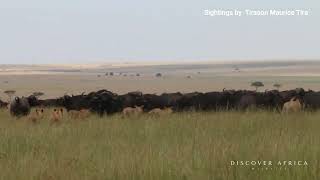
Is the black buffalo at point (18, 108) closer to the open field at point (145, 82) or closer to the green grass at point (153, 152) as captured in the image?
the green grass at point (153, 152)

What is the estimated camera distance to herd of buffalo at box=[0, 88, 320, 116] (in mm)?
18953

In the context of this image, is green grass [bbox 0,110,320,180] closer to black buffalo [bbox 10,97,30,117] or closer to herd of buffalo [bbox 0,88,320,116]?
black buffalo [bbox 10,97,30,117]

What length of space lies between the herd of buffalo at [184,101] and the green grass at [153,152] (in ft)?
21.6

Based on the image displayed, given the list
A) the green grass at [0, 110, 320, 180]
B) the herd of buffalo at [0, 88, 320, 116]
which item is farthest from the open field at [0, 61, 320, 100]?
the green grass at [0, 110, 320, 180]

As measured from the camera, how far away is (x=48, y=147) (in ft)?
30.5

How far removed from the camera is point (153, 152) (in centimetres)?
797

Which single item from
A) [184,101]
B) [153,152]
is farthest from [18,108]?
[153,152]

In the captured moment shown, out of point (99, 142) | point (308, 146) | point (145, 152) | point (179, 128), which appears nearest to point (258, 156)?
point (308, 146)

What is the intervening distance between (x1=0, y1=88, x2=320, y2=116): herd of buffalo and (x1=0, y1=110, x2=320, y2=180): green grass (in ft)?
21.6

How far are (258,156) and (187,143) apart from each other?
226 cm

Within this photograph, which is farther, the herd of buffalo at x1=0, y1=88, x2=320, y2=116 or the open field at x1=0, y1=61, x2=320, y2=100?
the open field at x1=0, y1=61, x2=320, y2=100

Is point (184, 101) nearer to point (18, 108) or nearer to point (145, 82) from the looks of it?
point (18, 108)

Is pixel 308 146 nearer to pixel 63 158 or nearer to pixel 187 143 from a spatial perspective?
pixel 187 143

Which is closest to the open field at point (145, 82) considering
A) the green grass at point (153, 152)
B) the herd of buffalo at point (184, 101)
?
the herd of buffalo at point (184, 101)
